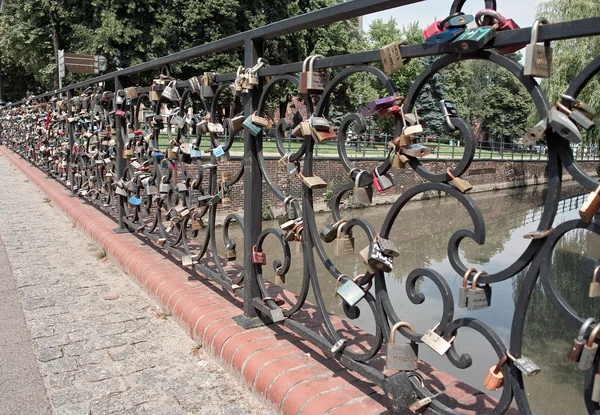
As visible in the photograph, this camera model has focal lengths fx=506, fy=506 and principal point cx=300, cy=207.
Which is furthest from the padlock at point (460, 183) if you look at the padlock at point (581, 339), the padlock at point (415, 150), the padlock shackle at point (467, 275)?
the padlock at point (581, 339)

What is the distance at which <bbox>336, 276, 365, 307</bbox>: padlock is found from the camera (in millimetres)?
1859

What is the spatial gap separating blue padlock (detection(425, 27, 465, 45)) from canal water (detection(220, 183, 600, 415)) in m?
0.71

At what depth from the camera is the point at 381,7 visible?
1746mm

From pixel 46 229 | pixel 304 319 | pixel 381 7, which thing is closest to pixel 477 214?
pixel 381 7

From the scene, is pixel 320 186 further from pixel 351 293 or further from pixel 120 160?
pixel 120 160

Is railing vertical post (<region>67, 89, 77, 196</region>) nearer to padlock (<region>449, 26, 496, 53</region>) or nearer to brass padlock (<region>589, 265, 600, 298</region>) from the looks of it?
padlock (<region>449, 26, 496, 53</region>)

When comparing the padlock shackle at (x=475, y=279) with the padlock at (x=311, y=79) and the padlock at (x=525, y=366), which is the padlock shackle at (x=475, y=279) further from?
the padlock at (x=311, y=79)

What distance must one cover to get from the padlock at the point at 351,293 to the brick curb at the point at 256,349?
381 millimetres

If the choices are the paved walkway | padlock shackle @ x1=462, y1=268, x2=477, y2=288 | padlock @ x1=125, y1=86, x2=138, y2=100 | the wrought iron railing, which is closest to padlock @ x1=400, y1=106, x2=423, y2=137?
the wrought iron railing

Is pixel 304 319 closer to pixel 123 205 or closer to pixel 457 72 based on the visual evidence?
pixel 123 205

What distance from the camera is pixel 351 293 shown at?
1.88 meters

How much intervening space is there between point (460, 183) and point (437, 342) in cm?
50

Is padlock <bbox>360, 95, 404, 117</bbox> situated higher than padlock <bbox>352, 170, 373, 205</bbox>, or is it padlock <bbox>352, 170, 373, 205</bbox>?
padlock <bbox>360, 95, 404, 117</bbox>

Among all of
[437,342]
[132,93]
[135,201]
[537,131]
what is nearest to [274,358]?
[437,342]
